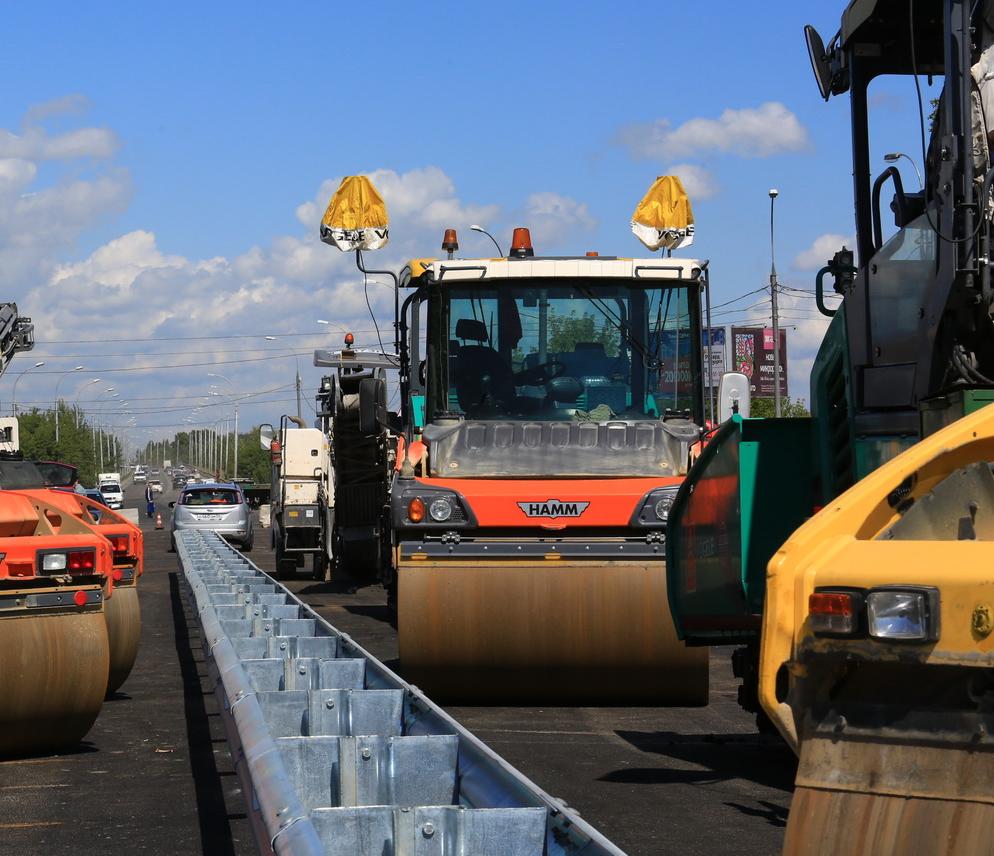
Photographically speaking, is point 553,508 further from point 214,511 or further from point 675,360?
point 214,511

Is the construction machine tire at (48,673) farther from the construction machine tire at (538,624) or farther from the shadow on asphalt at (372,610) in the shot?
the shadow on asphalt at (372,610)

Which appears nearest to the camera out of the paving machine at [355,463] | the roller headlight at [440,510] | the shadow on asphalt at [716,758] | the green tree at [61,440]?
the shadow on asphalt at [716,758]

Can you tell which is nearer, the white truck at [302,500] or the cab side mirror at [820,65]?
the cab side mirror at [820,65]

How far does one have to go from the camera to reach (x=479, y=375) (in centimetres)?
1338

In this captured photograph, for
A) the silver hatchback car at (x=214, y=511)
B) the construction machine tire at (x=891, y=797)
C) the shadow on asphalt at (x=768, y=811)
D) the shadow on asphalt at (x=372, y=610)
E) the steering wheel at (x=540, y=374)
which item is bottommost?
the shadow on asphalt at (x=372, y=610)

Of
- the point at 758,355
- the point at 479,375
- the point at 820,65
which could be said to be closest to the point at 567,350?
the point at 479,375

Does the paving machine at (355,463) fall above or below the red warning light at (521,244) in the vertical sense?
below

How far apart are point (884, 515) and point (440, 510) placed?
754 cm

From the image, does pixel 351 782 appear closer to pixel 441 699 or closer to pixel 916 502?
pixel 916 502

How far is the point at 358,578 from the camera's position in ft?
93.0

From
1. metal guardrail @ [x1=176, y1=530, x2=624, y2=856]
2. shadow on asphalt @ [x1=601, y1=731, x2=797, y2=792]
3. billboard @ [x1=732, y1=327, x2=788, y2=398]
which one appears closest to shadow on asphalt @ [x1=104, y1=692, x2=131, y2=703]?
shadow on asphalt @ [x1=601, y1=731, x2=797, y2=792]

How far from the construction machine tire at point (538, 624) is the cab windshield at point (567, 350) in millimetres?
1931

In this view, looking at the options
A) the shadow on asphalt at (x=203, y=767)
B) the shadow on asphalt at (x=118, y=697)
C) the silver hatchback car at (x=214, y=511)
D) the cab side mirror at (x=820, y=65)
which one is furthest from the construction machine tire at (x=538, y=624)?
the silver hatchback car at (x=214, y=511)

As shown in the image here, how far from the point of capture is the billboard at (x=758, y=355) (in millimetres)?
65875
